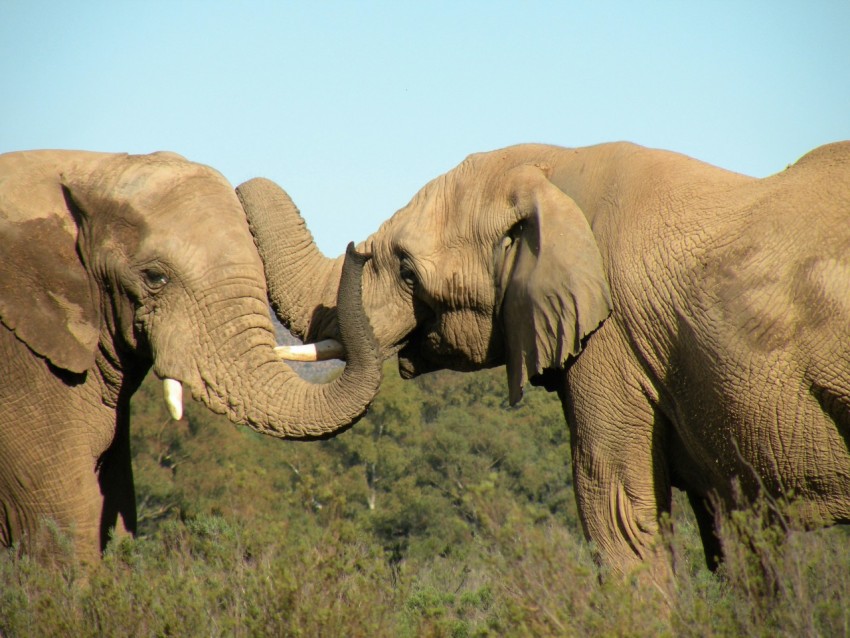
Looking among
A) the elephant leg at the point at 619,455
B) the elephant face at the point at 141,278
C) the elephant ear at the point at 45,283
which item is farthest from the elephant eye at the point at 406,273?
the elephant ear at the point at 45,283

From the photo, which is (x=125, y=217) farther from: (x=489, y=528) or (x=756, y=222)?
(x=756, y=222)

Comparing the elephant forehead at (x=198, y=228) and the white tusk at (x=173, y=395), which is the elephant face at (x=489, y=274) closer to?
the elephant forehead at (x=198, y=228)

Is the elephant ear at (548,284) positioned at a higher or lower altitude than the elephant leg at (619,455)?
higher

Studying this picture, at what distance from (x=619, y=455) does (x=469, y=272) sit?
1198mm

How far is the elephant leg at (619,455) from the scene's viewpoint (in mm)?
5645

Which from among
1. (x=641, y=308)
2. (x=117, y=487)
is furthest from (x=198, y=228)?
(x=641, y=308)

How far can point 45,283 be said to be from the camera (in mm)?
5965

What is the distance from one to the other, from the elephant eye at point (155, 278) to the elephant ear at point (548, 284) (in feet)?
5.28

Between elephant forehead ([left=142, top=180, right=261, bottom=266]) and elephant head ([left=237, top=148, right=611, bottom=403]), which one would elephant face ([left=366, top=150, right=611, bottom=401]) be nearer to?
elephant head ([left=237, top=148, right=611, bottom=403])

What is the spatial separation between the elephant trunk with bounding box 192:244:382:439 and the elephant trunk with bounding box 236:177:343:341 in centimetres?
68

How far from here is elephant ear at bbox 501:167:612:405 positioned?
567cm

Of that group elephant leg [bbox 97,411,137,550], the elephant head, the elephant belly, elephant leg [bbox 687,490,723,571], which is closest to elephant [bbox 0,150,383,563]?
elephant leg [bbox 97,411,137,550]

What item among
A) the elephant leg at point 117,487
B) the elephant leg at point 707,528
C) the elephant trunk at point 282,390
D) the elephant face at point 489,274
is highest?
the elephant face at point 489,274

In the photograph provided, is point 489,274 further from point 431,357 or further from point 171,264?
point 171,264
